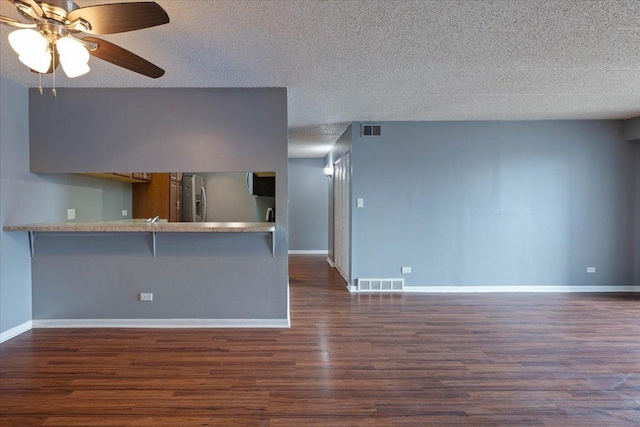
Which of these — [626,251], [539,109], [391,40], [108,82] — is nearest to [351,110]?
[391,40]

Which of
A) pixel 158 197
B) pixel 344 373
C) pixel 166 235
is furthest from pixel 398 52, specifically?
pixel 158 197

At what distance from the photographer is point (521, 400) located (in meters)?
2.25

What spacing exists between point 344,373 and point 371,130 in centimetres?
333

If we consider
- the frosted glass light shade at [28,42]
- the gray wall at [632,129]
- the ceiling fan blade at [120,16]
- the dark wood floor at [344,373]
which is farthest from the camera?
the gray wall at [632,129]

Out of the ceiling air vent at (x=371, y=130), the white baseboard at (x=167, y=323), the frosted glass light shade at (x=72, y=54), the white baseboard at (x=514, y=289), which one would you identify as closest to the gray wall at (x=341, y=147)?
the ceiling air vent at (x=371, y=130)

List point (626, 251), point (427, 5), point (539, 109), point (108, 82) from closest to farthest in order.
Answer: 1. point (427, 5)
2. point (108, 82)
3. point (539, 109)
4. point (626, 251)

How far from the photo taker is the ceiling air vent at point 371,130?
4.94 m

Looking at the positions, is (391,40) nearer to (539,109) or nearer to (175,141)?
(175,141)

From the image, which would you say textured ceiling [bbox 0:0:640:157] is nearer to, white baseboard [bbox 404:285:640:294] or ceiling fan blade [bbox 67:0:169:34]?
ceiling fan blade [bbox 67:0:169:34]

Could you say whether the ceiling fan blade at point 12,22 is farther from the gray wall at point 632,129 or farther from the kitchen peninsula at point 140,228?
the gray wall at point 632,129

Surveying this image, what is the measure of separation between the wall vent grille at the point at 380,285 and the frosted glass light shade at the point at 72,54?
3.96 metres

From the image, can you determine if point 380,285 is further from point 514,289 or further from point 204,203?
point 204,203

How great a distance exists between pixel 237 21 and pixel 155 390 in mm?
2419

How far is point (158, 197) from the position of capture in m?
4.99
